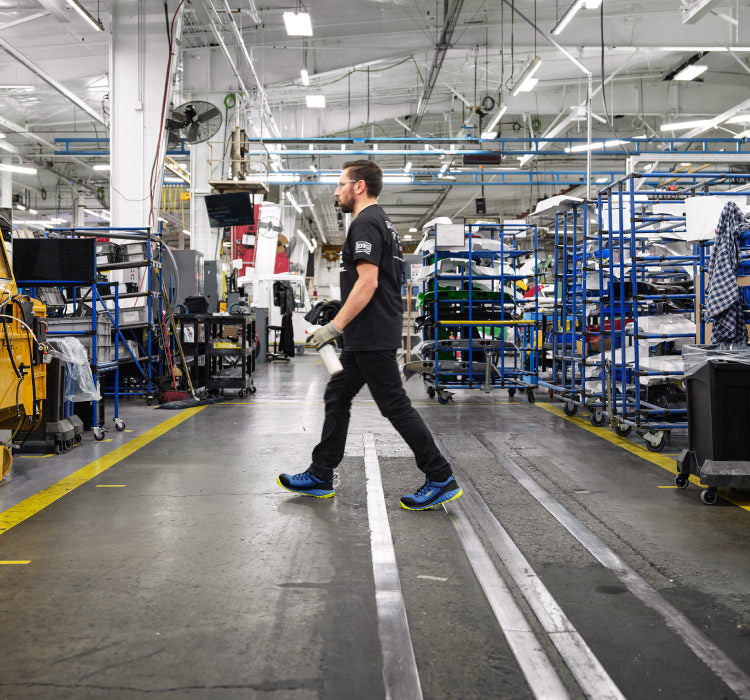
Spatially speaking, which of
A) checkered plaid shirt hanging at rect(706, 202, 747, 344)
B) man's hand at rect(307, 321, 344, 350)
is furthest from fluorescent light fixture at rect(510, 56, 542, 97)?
man's hand at rect(307, 321, 344, 350)

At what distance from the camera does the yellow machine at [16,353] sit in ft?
13.0

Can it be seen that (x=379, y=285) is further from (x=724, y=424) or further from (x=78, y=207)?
(x=78, y=207)

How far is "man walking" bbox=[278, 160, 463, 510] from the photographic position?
3438 mm

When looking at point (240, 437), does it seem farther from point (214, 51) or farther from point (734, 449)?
point (214, 51)

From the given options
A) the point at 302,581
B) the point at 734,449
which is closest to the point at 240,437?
the point at 302,581

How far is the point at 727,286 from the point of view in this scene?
441 centimetres

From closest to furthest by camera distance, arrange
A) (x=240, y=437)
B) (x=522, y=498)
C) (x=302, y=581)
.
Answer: (x=302, y=581) → (x=522, y=498) → (x=240, y=437)

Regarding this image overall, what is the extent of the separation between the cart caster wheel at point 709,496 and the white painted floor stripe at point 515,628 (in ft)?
4.95

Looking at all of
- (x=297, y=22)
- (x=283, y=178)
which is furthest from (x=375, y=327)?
(x=283, y=178)

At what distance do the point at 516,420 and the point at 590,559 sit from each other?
417 cm

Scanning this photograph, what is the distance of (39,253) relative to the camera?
5453 mm

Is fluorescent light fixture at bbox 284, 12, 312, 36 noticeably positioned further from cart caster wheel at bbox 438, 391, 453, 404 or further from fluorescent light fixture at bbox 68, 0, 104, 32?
cart caster wheel at bbox 438, 391, 453, 404

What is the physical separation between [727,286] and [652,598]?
2686mm

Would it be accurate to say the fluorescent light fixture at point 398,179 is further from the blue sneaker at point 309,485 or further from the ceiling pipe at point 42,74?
the blue sneaker at point 309,485
